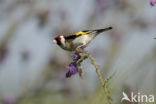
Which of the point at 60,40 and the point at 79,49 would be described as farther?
the point at 60,40

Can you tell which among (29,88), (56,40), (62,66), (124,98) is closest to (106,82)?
(124,98)

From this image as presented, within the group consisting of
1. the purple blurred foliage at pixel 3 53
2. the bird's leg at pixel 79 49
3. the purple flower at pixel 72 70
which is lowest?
the purple blurred foliage at pixel 3 53

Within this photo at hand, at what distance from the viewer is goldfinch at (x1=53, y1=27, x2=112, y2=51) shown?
4.03 metres

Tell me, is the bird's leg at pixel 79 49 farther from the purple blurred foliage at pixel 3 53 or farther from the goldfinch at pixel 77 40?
the purple blurred foliage at pixel 3 53

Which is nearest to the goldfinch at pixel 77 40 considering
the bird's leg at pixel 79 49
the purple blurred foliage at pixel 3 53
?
the bird's leg at pixel 79 49

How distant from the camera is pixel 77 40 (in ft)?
13.6

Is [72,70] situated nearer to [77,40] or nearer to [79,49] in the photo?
[79,49]

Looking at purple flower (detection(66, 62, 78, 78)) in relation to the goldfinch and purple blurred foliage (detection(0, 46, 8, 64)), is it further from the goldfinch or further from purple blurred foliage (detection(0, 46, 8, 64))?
purple blurred foliage (detection(0, 46, 8, 64))

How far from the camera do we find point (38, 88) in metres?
7.56

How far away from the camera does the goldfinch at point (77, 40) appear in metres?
4.03

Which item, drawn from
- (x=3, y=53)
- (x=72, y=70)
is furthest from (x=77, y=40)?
(x=3, y=53)

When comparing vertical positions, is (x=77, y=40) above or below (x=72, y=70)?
above

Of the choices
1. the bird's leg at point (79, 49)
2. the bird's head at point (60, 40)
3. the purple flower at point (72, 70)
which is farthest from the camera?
the bird's head at point (60, 40)

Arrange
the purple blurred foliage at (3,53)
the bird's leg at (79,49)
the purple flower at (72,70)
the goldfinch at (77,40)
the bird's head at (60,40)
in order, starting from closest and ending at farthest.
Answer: the purple flower at (72,70), the bird's leg at (79,49), the goldfinch at (77,40), the bird's head at (60,40), the purple blurred foliage at (3,53)
